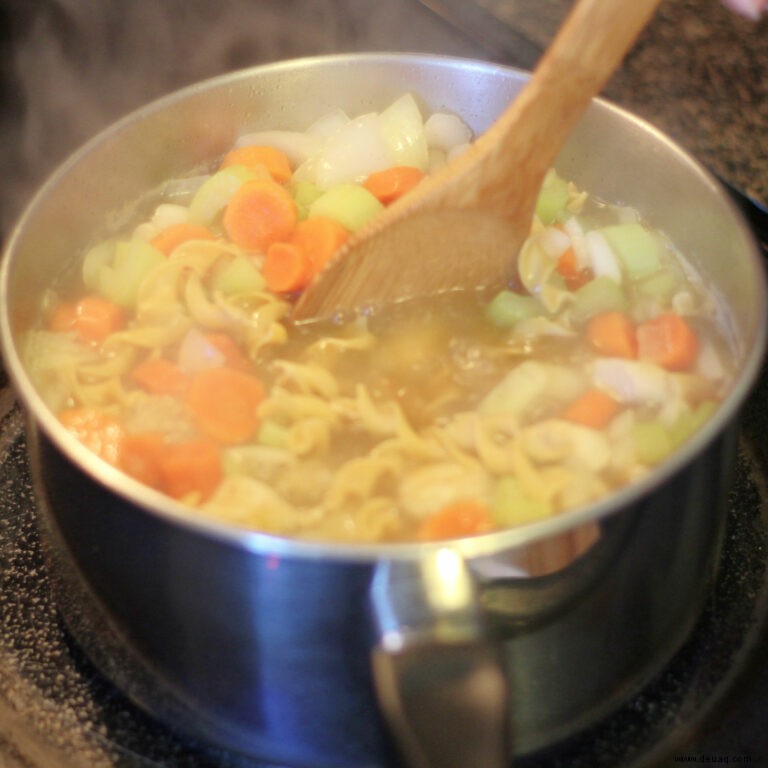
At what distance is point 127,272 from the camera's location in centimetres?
143

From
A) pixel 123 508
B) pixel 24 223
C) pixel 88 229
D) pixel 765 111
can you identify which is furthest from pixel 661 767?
pixel 765 111

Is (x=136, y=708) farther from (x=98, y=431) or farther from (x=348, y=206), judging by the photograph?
(x=348, y=206)

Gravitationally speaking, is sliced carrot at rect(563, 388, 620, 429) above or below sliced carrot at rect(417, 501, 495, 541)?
above

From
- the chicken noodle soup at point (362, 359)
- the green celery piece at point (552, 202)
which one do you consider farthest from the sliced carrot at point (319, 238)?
the green celery piece at point (552, 202)

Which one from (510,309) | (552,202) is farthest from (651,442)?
(552,202)

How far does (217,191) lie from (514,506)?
2.56 ft

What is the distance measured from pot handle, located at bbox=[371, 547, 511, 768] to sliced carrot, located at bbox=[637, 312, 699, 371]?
0.68m

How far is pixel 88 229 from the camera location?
4.84 ft

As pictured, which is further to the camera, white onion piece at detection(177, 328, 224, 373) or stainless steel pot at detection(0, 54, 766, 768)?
white onion piece at detection(177, 328, 224, 373)

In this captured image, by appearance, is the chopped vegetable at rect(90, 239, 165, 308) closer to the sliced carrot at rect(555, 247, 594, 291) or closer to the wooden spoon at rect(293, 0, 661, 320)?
the wooden spoon at rect(293, 0, 661, 320)

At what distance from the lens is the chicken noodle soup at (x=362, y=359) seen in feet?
3.69

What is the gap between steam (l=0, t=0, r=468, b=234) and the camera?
65.3 inches

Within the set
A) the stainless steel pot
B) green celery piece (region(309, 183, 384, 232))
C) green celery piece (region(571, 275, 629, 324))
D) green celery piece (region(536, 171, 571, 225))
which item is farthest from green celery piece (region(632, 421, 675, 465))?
green celery piece (region(309, 183, 384, 232))

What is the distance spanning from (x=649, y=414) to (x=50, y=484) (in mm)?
759
